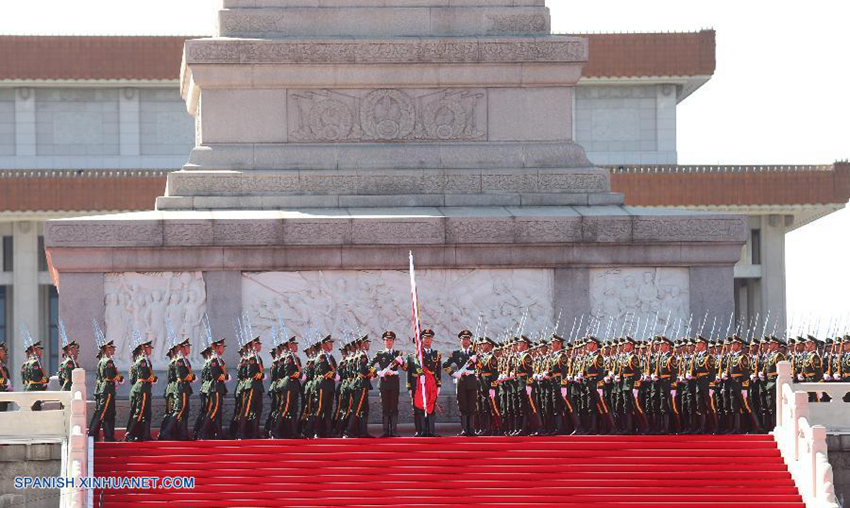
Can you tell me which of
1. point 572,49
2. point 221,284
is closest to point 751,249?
point 572,49

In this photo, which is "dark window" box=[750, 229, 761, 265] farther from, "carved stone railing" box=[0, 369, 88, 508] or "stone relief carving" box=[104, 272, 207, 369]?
"carved stone railing" box=[0, 369, 88, 508]

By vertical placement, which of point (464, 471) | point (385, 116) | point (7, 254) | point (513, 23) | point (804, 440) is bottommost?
Answer: point (464, 471)

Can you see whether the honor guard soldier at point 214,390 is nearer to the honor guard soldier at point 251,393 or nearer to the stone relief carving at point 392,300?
the honor guard soldier at point 251,393

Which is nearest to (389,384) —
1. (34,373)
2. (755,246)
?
(34,373)

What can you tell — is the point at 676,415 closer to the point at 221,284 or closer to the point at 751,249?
the point at 221,284

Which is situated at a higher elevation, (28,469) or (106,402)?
(106,402)

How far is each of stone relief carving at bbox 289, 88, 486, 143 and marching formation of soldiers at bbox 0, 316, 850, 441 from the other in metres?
5.87

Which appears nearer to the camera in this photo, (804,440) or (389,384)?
(804,440)

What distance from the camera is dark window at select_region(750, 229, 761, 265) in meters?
46.1

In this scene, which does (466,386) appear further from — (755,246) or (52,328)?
(52,328)

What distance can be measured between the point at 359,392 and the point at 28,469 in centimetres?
445

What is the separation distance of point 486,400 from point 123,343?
5817mm

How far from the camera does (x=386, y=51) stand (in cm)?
Answer: 3028

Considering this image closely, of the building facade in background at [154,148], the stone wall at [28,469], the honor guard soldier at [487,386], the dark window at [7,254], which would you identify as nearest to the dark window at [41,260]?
the building facade in background at [154,148]
